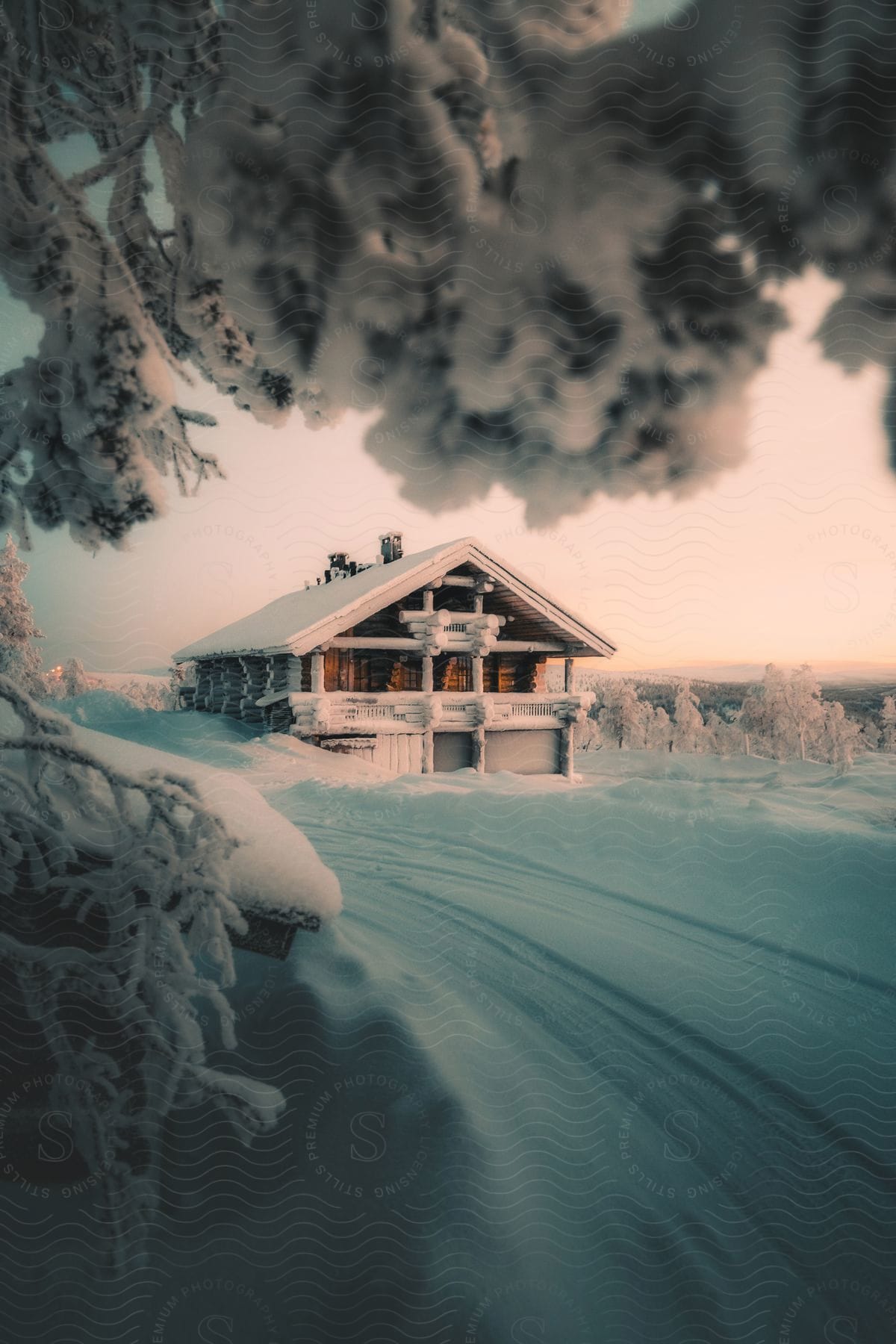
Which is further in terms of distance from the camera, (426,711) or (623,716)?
(623,716)

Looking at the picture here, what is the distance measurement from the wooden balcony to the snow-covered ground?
1.12 feet

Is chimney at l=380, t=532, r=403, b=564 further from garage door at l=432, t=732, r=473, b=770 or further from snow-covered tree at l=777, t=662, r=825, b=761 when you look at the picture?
snow-covered tree at l=777, t=662, r=825, b=761

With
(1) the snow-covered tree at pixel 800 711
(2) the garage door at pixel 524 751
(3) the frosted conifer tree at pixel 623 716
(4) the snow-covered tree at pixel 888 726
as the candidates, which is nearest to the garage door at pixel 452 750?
(2) the garage door at pixel 524 751

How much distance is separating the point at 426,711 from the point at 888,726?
242cm

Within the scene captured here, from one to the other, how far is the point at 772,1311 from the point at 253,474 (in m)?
3.65

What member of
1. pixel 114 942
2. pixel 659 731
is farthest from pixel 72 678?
pixel 659 731

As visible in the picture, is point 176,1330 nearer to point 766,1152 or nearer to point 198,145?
point 766,1152

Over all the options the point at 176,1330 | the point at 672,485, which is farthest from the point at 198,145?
the point at 176,1330

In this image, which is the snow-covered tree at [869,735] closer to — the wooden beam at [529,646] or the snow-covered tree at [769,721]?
the snow-covered tree at [769,721]

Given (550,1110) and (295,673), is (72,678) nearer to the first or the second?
(295,673)

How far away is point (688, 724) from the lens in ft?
11.6

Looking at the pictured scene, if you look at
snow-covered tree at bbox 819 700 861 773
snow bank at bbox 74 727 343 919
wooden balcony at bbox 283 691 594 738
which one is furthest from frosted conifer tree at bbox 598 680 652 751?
snow bank at bbox 74 727 343 919

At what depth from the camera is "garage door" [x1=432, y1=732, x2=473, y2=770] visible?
3.43 m

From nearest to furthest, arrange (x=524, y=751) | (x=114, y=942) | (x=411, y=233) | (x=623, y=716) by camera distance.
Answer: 1. (x=114, y=942)
2. (x=411, y=233)
3. (x=524, y=751)
4. (x=623, y=716)
